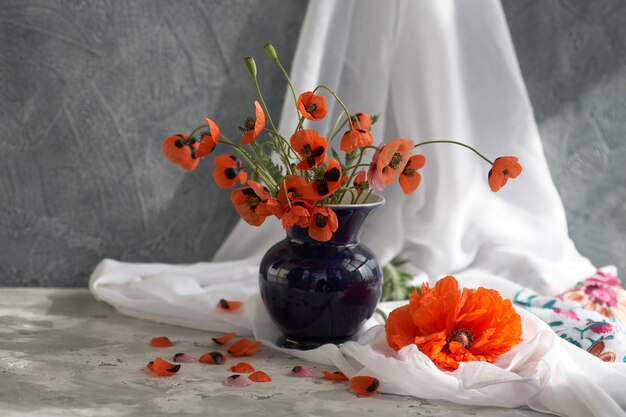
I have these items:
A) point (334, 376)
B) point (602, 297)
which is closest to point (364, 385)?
point (334, 376)

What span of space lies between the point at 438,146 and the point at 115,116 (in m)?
0.70

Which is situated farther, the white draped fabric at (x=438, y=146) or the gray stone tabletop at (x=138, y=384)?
the white draped fabric at (x=438, y=146)

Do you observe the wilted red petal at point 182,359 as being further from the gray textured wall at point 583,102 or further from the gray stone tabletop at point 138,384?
the gray textured wall at point 583,102

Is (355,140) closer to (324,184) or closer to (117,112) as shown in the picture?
(324,184)

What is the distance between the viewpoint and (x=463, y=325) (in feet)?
3.89

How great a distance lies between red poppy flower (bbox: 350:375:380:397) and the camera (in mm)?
1176

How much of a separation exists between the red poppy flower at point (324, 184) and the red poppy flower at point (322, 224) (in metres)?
0.02

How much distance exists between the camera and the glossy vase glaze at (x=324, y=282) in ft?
4.19

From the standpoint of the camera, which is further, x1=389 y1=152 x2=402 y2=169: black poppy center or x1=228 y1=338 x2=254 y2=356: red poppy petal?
x1=228 y1=338 x2=254 y2=356: red poppy petal

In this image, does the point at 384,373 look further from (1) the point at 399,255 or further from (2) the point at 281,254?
(1) the point at 399,255

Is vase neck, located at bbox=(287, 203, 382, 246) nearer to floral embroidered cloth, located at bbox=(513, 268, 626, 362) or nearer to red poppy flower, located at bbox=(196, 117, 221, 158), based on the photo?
red poppy flower, located at bbox=(196, 117, 221, 158)

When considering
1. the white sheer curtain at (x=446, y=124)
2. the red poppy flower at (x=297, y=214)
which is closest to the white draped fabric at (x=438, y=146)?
the white sheer curtain at (x=446, y=124)

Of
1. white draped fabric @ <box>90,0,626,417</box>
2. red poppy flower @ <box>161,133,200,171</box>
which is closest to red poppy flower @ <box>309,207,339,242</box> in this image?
red poppy flower @ <box>161,133,200,171</box>

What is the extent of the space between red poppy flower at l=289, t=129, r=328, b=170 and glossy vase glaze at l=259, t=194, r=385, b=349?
95 millimetres
